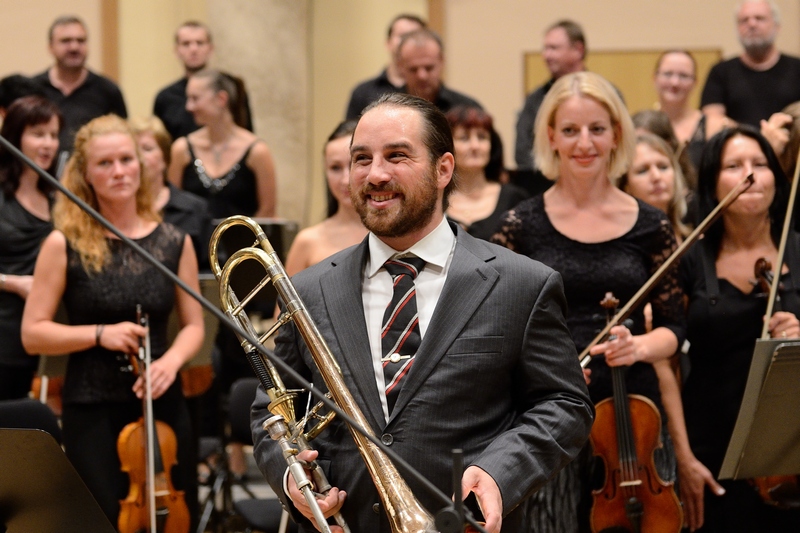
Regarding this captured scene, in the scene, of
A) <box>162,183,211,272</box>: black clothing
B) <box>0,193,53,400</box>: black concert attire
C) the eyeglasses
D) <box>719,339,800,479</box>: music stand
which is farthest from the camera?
the eyeglasses

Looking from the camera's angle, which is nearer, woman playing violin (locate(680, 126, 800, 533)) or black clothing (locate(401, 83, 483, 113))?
woman playing violin (locate(680, 126, 800, 533))

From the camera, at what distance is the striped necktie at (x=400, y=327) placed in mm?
2012

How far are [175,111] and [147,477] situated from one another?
10.0 feet

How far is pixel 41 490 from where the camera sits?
7.04 ft

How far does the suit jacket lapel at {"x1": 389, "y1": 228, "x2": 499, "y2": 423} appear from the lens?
6.47ft

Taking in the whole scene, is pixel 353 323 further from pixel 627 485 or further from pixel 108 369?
pixel 108 369

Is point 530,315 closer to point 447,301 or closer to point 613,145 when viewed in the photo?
point 447,301

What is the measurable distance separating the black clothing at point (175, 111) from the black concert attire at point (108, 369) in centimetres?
243

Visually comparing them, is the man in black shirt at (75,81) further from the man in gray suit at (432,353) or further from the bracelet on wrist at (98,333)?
the man in gray suit at (432,353)

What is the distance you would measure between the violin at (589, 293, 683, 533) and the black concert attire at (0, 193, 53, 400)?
2.02 metres

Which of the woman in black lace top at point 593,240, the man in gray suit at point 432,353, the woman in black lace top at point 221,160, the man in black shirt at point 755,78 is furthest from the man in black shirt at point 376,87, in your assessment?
the man in gray suit at point 432,353

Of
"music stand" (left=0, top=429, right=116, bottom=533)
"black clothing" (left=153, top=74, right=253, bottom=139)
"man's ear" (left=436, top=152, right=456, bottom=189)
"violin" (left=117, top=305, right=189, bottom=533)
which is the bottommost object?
"violin" (left=117, top=305, right=189, bottom=533)

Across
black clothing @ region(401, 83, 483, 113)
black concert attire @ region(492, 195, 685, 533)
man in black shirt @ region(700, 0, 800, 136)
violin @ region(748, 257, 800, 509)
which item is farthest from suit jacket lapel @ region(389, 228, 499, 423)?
man in black shirt @ region(700, 0, 800, 136)

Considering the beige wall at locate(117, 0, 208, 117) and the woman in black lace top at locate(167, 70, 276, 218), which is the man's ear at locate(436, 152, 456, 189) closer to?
the woman in black lace top at locate(167, 70, 276, 218)
